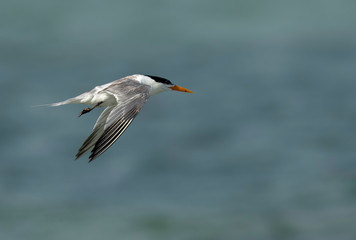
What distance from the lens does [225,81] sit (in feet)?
117

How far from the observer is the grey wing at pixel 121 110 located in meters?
10.5

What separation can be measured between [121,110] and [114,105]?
106 centimetres

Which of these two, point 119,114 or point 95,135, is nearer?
point 119,114

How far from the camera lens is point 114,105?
39.9ft

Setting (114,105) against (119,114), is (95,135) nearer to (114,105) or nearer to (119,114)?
(114,105)

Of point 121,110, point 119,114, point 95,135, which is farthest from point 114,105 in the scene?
point 119,114

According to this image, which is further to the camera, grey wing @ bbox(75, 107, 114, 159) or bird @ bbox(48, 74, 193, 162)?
grey wing @ bbox(75, 107, 114, 159)

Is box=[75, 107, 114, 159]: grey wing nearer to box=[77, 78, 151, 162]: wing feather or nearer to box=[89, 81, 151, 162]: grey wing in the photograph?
box=[77, 78, 151, 162]: wing feather

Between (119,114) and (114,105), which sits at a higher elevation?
(114,105)

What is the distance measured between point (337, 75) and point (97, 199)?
1257 cm

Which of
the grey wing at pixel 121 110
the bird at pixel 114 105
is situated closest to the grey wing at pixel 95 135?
the bird at pixel 114 105

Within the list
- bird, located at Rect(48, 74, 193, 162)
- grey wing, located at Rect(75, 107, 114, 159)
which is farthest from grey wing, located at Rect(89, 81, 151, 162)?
grey wing, located at Rect(75, 107, 114, 159)

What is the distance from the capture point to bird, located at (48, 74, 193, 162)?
10680mm

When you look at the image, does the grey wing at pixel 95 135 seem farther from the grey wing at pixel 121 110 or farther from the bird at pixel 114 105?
the grey wing at pixel 121 110
